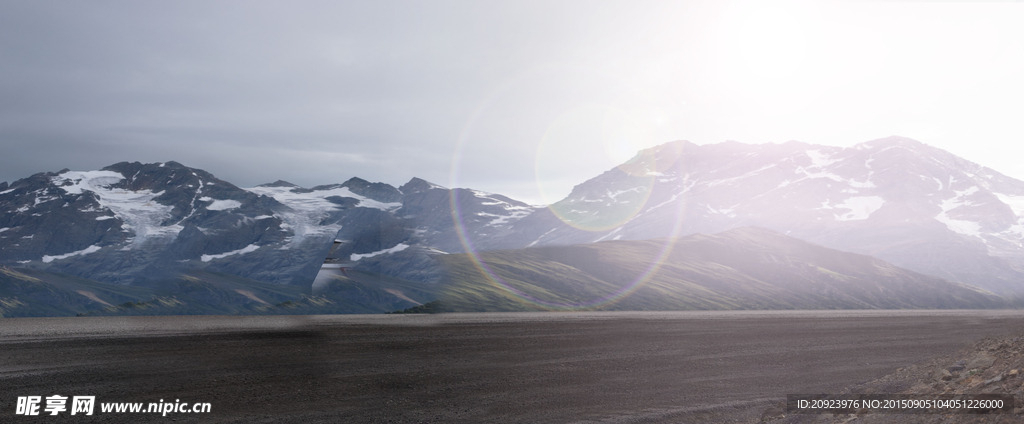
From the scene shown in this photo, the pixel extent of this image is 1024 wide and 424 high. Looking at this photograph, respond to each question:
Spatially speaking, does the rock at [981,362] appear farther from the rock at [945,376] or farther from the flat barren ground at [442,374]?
the flat barren ground at [442,374]

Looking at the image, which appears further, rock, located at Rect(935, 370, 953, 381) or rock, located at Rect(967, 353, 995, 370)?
rock, located at Rect(967, 353, 995, 370)

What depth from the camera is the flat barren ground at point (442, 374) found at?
84.1 feet

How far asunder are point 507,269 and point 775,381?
155 metres

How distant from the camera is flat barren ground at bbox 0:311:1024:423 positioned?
84.1ft

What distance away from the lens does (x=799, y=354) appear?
4628cm

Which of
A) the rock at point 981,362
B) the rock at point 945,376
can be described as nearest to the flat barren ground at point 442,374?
the rock at point 945,376

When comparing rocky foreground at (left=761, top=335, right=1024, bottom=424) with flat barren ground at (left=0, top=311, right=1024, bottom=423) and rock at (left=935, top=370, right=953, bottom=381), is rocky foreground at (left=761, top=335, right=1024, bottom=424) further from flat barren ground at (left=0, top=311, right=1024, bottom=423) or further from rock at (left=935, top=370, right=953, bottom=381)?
flat barren ground at (left=0, top=311, right=1024, bottom=423)

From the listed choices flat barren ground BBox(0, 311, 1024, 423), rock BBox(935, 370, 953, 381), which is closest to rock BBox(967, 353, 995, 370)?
rock BBox(935, 370, 953, 381)

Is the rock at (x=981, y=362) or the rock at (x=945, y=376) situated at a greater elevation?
the rock at (x=981, y=362)

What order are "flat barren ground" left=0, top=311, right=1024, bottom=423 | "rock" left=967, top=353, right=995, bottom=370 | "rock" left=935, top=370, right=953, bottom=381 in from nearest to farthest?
1. "rock" left=935, top=370, right=953, bottom=381
2. "rock" left=967, top=353, right=995, bottom=370
3. "flat barren ground" left=0, top=311, right=1024, bottom=423

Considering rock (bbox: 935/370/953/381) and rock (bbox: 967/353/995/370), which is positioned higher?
rock (bbox: 967/353/995/370)

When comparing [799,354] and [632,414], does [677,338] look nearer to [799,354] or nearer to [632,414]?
[799,354]

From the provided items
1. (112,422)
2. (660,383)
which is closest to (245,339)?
(112,422)

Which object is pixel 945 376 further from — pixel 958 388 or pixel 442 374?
pixel 442 374
